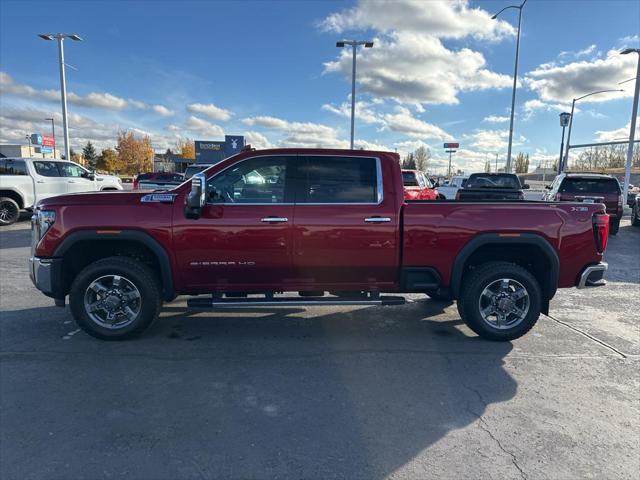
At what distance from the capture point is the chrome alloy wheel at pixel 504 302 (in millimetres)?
4623

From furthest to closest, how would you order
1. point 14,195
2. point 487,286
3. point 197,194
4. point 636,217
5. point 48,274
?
point 636,217
point 14,195
point 487,286
point 48,274
point 197,194

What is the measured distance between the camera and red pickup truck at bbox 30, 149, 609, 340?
4.35 m

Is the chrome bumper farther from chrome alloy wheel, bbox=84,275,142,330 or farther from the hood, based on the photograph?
the hood

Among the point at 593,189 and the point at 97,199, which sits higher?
the point at 593,189

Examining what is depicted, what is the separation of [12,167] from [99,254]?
10987mm

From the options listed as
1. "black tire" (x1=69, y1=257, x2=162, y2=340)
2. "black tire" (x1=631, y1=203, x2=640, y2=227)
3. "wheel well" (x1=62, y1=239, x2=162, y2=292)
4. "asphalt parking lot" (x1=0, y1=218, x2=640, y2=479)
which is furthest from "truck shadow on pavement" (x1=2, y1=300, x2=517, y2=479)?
"black tire" (x1=631, y1=203, x2=640, y2=227)

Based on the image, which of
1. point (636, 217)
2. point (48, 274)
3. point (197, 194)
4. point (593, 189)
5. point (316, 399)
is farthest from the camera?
point (636, 217)

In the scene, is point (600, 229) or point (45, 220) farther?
point (600, 229)

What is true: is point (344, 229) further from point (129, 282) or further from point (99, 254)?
point (99, 254)

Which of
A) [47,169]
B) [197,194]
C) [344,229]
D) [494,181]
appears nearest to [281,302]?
[344,229]

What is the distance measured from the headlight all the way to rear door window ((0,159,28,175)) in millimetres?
10655

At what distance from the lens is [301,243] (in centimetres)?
441

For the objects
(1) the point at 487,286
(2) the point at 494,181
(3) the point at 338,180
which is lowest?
(1) the point at 487,286

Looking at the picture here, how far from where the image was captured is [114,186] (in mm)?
16078
